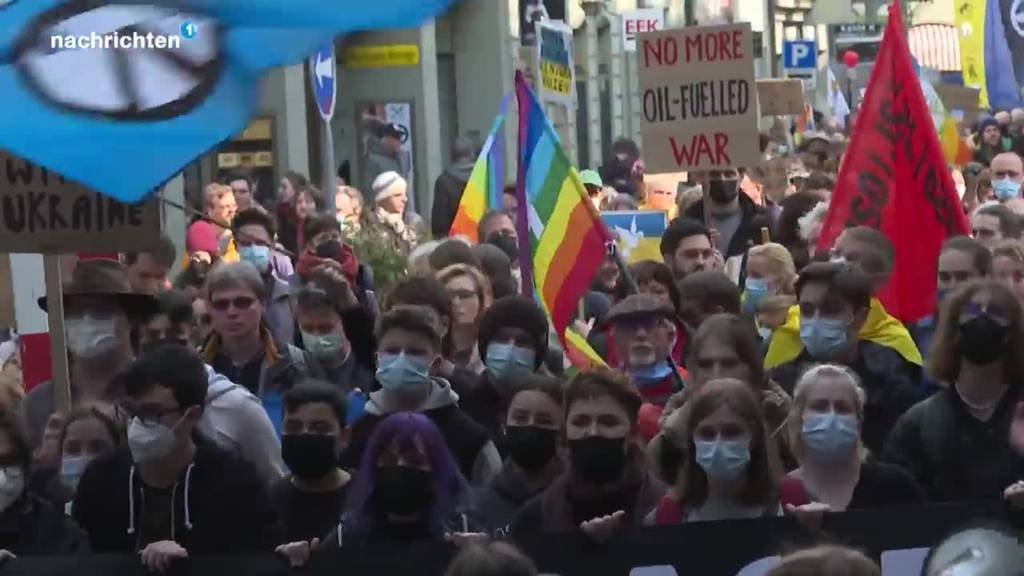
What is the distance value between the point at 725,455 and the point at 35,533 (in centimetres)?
181

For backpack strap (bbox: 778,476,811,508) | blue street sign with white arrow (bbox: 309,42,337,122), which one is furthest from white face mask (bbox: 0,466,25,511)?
blue street sign with white arrow (bbox: 309,42,337,122)

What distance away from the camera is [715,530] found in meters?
6.61

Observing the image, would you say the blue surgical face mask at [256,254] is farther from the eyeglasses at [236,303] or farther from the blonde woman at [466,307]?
the eyeglasses at [236,303]

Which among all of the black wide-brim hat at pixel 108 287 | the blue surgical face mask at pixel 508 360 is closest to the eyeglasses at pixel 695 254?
the blue surgical face mask at pixel 508 360

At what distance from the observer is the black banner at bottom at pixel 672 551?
6.59 metres

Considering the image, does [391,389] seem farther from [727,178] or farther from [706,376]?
[727,178]

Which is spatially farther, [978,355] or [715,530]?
[978,355]

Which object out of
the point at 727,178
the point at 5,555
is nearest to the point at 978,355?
the point at 5,555

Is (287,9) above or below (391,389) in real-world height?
above

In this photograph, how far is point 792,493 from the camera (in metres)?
6.80

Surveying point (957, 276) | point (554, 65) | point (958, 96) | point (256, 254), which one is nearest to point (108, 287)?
point (957, 276)

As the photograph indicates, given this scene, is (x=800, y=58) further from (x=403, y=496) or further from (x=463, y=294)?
(x=403, y=496)

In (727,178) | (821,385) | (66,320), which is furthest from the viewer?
(727,178)

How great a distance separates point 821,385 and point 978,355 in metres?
0.55
